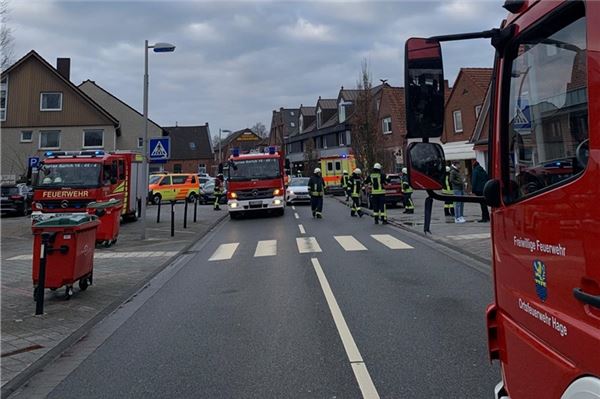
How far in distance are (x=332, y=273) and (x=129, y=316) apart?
12.2 feet

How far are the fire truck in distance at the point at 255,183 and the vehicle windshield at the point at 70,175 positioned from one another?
20.9 feet

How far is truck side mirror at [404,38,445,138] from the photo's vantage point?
2.77m

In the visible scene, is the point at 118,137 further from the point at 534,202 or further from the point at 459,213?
the point at 534,202

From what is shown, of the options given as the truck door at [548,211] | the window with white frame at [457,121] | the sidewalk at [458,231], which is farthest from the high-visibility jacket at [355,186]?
the window with white frame at [457,121]

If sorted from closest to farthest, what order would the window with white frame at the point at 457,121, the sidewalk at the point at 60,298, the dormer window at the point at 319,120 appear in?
the sidewalk at the point at 60,298 → the window with white frame at the point at 457,121 → the dormer window at the point at 319,120

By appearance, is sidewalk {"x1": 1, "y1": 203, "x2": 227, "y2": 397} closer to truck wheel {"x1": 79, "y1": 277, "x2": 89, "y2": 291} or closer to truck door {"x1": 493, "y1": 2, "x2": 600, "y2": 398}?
truck wheel {"x1": 79, "y1": 277, "x2": 89, "y2": 291}

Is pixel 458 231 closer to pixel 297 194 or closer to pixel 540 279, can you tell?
pixel 540 279

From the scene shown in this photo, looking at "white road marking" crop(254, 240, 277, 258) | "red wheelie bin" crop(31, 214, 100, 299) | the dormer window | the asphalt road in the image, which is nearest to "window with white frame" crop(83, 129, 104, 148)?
the dormer window

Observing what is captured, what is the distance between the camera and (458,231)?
14.4 metres

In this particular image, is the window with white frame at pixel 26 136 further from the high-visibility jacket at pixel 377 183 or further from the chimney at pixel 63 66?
the high-visibility jacket at pixel 377 183

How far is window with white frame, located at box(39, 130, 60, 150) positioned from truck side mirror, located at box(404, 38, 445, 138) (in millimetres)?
44477

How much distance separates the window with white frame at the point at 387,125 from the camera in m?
45.8

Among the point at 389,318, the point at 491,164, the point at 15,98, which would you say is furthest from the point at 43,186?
the point at 15,98

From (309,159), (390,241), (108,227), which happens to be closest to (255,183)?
(108,227)
